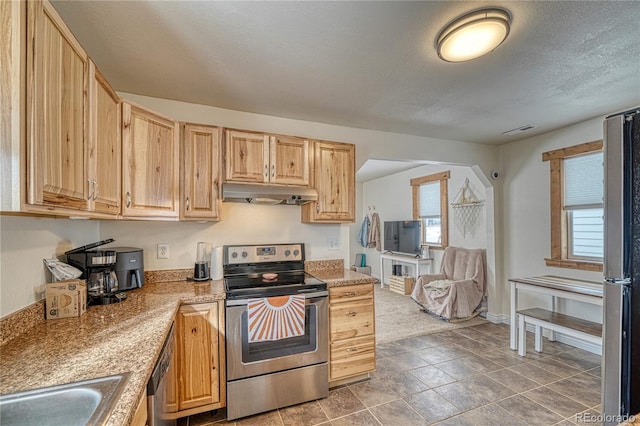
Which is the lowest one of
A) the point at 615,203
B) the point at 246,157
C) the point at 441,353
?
the point at 441,353

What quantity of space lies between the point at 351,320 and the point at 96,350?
1813 mm

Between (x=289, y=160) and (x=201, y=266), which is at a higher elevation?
(x=289, y=160)

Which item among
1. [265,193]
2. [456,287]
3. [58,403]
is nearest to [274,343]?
[265,193]

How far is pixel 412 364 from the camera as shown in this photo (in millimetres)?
2945

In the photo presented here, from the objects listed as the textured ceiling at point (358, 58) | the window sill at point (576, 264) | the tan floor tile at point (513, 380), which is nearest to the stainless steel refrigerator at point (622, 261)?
the textured ceiling at point (358, 58)

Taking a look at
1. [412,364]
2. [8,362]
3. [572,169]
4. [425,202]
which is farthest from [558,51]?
[425,202]

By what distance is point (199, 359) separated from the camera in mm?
2018

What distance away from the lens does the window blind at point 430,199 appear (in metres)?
5.54

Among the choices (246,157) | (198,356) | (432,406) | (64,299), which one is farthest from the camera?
(246,157)

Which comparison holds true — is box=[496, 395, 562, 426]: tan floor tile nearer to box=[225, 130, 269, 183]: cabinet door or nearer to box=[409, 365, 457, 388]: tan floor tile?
box=[409, 365, 457, 388]: tan floor tile

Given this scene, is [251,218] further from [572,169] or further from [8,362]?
[572,169]

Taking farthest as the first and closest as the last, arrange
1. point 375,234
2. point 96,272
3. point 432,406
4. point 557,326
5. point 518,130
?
point 375,234 < point 518,130 < point 557,326 < point 432,406 < point 96,272

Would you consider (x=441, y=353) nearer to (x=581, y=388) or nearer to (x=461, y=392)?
(x=461, y=392)

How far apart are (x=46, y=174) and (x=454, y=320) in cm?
456
